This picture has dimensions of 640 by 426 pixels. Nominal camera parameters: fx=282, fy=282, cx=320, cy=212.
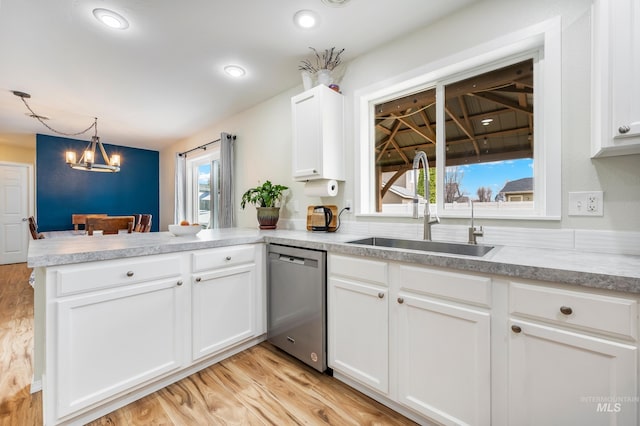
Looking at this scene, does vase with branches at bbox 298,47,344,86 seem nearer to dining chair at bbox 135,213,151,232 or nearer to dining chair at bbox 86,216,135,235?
dining chair at bbox 86,216,135,235

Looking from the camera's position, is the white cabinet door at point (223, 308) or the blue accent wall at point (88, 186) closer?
the white cabinet door at point (223, 308)

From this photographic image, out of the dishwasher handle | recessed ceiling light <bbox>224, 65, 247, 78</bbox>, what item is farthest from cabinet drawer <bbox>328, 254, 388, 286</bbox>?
recessed ceiling light <bbox>224, 65, 247, 78</bbox>

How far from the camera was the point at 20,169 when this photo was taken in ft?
18.8

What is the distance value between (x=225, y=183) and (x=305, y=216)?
1454mm

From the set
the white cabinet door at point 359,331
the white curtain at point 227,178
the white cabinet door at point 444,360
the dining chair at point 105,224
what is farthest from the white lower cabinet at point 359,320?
the dining chair at point 105,224

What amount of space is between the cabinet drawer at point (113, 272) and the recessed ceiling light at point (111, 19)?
1.63 m

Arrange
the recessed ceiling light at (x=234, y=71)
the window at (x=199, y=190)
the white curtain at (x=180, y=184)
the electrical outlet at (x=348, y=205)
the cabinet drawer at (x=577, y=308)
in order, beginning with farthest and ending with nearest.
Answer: the white curtain at (x=180, y=184) → the window at (x=199, y=190) → the recessed ceiling light at (x=234, y=71) → the electrical outlet at (x=348, y=205) → the cabinet drawer at (x=577, y=308)

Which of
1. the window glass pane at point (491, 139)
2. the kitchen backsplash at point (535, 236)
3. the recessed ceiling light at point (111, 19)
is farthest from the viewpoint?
the recessed ceiling light at point (111, 19)

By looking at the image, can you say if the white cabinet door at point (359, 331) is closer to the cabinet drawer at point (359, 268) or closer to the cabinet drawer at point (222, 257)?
the cabinet drawer at point (359, 268)

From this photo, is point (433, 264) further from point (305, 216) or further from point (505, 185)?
point (305, 216)

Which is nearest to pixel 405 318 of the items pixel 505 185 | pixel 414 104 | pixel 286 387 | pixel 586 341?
pixel 586 341

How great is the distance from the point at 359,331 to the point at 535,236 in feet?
3.57

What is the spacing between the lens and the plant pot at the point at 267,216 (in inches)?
108

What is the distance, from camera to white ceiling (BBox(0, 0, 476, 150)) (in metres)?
1.81
